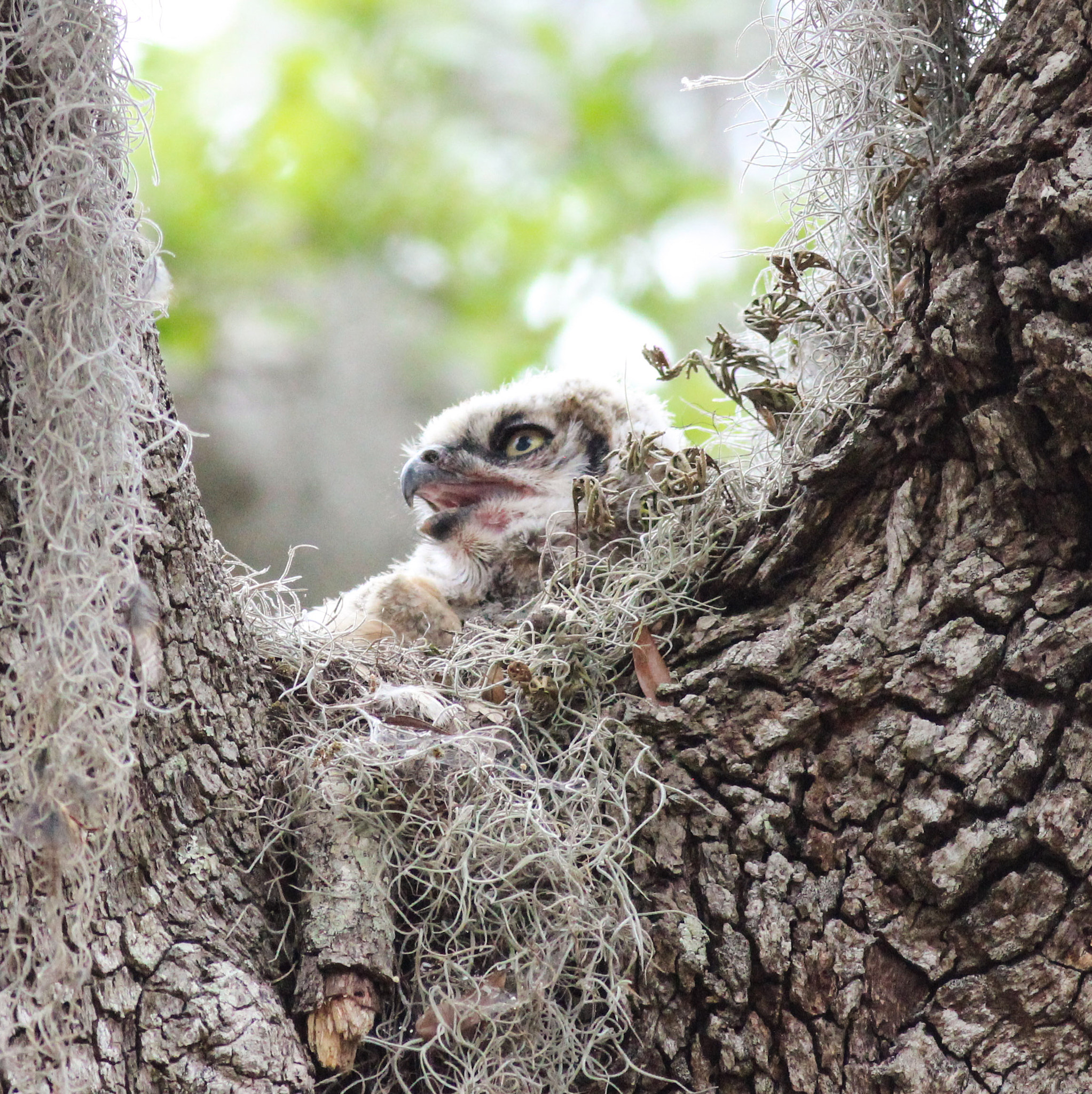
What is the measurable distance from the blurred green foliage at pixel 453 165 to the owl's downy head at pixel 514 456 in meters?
2.58

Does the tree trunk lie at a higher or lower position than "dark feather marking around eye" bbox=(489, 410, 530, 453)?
lower

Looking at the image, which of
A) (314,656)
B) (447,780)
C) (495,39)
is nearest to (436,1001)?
(447,780)

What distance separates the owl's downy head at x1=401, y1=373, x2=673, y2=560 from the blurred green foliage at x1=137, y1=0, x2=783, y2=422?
2581 mm

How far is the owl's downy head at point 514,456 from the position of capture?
9.98 ft

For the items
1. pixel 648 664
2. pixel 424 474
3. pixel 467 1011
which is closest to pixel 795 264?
pixel 648 664

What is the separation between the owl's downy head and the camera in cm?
304

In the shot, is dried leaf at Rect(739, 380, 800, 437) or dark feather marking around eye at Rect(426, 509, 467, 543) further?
dark feather marking around eye at Rect(426, 509, 467, 543)

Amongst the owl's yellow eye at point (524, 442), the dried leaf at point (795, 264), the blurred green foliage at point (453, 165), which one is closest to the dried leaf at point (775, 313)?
the dried leaf at point (795, 264)

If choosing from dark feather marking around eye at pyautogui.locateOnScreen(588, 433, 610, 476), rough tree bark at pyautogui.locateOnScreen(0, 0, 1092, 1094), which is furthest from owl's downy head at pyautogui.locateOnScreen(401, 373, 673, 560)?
rough tree bark at pyautogui.locateOnScreen(0, 0, 1092, 1094)

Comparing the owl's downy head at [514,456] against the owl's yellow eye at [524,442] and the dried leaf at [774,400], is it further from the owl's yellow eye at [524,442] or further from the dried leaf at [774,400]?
the dried leaf at [774,400]

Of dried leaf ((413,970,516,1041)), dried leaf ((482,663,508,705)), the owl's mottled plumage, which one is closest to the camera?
dried leaf ((413,970,516,1041))

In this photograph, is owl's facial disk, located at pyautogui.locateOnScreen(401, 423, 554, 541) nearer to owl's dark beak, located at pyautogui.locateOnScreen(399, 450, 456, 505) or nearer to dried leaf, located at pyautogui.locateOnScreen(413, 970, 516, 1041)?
owl's dark beak, located at pyautogui.locateOnScreen(399, 450, 456, 505)

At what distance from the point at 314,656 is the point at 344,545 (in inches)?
142

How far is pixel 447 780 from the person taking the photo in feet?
6.47
